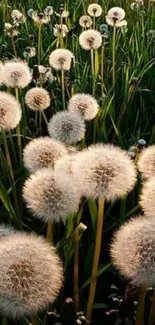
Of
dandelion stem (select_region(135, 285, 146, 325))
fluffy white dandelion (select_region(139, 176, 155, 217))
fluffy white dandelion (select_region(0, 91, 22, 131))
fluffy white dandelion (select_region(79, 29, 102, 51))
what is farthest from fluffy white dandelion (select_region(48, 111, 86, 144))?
fluffy white dandelion (select_region(79, 29, 102, 51))

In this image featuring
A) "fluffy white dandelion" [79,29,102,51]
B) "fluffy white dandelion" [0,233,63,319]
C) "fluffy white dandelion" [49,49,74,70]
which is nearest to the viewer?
"fluffy white dandelion" [0,233,63,319]

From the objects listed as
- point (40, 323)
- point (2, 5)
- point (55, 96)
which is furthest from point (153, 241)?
point (2, 5)

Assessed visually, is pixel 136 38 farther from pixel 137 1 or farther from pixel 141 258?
pixel 141 258

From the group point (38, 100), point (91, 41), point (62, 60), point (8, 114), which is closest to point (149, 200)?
point (8, 114)

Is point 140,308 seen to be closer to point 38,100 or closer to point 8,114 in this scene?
point 8,114

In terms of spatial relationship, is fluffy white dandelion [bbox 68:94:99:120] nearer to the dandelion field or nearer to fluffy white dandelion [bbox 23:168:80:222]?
the dandelion field

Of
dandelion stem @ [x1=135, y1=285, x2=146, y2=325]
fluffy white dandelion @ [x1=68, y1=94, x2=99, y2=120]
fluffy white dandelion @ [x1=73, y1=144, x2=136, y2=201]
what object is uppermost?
fluffy white dandelion @ [x1=73, y1=144, x2=136, y2=201]
